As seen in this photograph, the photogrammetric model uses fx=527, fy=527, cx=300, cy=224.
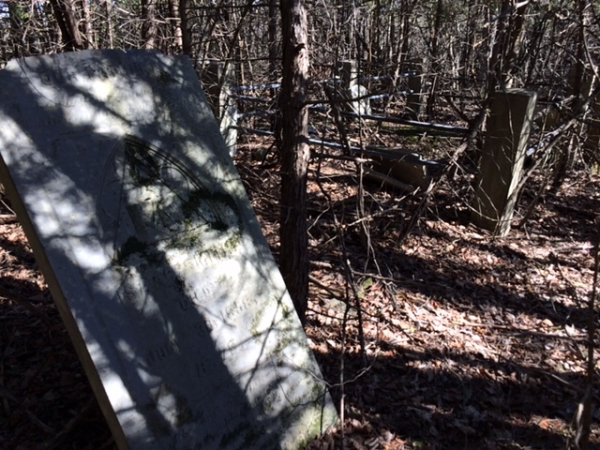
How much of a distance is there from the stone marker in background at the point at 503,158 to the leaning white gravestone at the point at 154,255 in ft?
11.2

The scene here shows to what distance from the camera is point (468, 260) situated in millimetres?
5789

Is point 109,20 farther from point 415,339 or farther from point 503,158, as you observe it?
point 415,339

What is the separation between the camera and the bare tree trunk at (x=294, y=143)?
11.6ft

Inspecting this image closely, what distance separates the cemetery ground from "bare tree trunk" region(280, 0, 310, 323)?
0.32 m

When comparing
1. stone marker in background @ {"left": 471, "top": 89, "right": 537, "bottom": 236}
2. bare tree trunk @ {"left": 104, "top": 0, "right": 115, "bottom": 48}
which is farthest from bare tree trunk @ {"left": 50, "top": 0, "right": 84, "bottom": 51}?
stone marker in background @ {"left": 471, "top": 89, "right": 537, "bottom": 236}

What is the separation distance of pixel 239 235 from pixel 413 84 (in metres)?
9.68

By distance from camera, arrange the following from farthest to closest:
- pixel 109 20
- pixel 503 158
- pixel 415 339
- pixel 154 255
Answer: pixel 109 20 < pixel 503 158 < pixel 415 339 < pixel 154 255

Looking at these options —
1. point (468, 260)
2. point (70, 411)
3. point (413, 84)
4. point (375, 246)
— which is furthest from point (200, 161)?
point (413, 84)

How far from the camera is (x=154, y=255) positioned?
9.02ft

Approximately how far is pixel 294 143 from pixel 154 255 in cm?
139

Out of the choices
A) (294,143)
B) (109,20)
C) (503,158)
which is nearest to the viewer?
(294,143)

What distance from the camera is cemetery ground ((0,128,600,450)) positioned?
3.42 m

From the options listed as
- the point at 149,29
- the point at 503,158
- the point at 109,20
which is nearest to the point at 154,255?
the point at 503,158

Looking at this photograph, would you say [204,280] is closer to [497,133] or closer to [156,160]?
[156,160]
